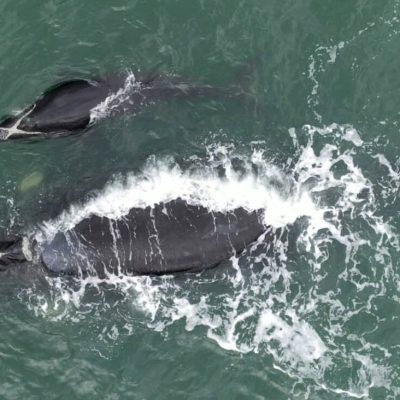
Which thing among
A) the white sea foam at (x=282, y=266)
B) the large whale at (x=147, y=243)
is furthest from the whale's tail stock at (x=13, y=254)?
the white sea foam at (x=282, y=266)

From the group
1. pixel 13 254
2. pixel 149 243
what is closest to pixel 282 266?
pixel 149 243

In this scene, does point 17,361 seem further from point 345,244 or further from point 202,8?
point 202,8

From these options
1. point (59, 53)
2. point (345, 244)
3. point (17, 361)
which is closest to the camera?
point (17, 361)

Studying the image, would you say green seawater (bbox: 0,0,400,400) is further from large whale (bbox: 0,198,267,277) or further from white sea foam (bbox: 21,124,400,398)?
large whale (bbox: 0,198,267,277)

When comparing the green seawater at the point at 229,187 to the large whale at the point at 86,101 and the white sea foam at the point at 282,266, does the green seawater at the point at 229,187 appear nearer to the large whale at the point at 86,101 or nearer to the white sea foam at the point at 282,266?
the white sea foam at the point at 282,266

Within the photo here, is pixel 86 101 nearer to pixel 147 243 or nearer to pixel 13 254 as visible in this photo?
pixel 147 243

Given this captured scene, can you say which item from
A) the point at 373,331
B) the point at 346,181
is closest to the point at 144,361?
the point at 373,331
